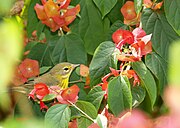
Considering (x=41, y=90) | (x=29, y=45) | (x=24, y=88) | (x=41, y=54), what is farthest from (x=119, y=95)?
(x=29, y=45)

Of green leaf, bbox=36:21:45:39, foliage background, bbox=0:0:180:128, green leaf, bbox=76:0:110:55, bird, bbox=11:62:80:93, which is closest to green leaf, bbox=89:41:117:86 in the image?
foliage background, bbox=0:0:180:128

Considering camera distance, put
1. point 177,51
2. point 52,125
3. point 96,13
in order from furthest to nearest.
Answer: point 96,13
point 52,125
point 177,51

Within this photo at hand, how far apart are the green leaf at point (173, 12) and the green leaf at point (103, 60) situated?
157 millimetres

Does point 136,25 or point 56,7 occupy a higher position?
point 56,7

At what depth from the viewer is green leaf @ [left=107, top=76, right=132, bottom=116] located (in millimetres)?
1104

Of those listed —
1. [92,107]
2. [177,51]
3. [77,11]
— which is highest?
[177,51]

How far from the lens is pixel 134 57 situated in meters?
1.11

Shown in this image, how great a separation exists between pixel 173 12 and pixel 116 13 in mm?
244

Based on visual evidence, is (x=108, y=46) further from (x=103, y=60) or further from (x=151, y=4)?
(x=151, y=4)

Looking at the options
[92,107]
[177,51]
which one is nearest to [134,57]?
[92,107]

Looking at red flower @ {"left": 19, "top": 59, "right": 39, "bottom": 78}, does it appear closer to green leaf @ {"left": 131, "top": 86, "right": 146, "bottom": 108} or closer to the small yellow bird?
the small yellow bird

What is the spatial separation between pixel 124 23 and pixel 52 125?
1.22 ft

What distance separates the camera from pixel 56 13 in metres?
1.31

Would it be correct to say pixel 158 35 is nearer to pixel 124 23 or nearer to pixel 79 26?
pixel 124 23
